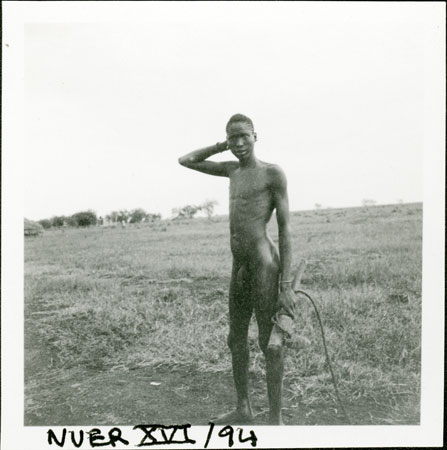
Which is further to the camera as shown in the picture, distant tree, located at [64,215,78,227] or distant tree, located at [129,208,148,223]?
distant tree, located at [129,208,148,223]

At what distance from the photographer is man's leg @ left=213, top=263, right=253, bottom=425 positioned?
9.78 ft

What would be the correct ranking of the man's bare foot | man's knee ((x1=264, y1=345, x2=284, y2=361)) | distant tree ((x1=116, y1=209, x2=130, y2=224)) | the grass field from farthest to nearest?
distant tree ((x1=116, y1=209, x2=130, y2=224))
the grass field
the man's bare foot
man's knee ((x1=264, y1=345, x2=284, y2=361))

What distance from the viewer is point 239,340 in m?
3.04

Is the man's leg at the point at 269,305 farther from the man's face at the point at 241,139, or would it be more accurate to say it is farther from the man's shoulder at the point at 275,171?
the man's face at the point at 241,139

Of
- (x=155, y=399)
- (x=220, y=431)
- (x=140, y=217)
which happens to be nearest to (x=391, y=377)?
(x=220, y=431)

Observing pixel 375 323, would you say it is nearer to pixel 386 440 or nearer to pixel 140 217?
pixel 386 440

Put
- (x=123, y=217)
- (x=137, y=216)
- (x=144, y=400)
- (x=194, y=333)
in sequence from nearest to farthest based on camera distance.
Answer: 1. (x=144, y=400)
2. (x=194, y=333)
3. (x=123, y=217)
4. (x=137, y=216)

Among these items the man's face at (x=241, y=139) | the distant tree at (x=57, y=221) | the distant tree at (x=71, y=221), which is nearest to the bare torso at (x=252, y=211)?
the man's face at (x=241, y=139)

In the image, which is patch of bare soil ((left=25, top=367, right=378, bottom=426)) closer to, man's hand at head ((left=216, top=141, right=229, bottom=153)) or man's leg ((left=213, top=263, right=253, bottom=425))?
man's leg ((left=213, top=263, right=253, bottom=425))

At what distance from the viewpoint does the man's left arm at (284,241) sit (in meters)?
2.81

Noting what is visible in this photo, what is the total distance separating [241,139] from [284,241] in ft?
2.24

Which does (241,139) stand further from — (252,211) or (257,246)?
(257,246)

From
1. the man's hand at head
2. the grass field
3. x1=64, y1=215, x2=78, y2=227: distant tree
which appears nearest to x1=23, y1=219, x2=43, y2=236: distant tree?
the grass field

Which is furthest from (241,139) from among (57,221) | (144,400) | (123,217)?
(123,217)
